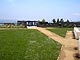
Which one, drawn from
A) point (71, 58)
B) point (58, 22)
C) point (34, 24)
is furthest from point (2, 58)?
point (34, 24)

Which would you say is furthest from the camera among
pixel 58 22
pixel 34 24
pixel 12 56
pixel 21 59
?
pixel 34 24

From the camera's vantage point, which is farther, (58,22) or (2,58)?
(58,22)

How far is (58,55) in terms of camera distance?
8.65 m

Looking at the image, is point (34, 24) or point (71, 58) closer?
point (71, 58)

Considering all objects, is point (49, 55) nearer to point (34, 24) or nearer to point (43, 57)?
point (43, 57)


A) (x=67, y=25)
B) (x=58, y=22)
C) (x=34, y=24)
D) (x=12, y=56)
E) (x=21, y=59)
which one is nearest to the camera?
(x=21, y=59)

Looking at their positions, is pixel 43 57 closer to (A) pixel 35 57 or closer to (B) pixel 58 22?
(A) pixel 35 57

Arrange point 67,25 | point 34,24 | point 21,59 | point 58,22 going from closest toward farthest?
1. point 21,59
2. point 67,25
3. point 58,22
4. point 34,24

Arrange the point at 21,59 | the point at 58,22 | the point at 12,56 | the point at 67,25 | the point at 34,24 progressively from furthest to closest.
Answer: the point at 34,24
the point at 58,22
the point at 67,25
the point at 12,56
the point at 21,59

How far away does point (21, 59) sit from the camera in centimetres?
779

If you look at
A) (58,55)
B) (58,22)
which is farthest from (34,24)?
(58,55)

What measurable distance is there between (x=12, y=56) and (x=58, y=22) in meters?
25.6

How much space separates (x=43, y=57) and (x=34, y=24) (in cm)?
2817

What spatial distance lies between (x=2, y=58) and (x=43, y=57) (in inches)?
60.2
